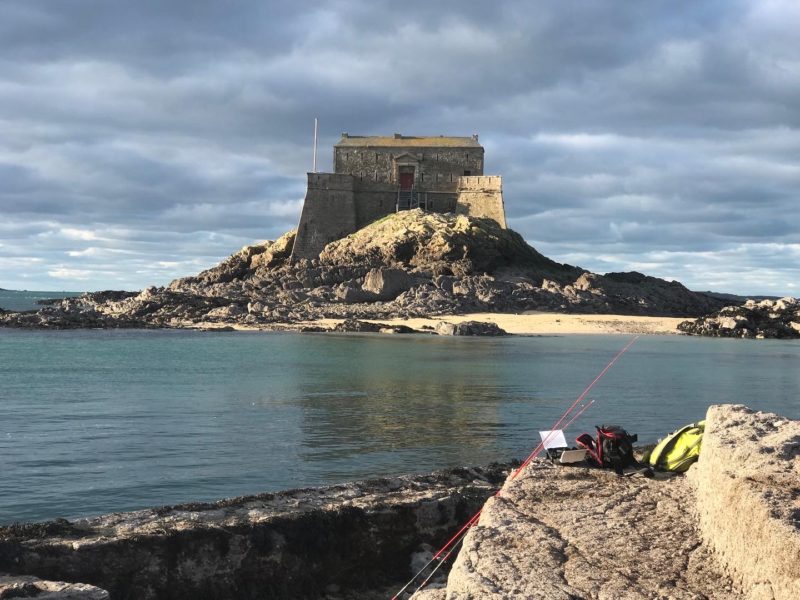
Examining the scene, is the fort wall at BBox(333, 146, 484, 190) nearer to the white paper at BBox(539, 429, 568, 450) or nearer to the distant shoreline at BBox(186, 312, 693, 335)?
the distant shoreline at BBox(186, 312, 693, 335)

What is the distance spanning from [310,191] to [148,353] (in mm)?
34435

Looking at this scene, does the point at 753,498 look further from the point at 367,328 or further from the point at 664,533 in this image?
the point at 367,328

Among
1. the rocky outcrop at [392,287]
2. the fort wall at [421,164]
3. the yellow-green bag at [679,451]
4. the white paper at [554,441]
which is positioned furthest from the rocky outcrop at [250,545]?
the fort wall at [421,164]

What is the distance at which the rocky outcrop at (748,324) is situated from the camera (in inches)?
1982

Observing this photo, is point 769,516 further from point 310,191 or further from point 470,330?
point 310,191

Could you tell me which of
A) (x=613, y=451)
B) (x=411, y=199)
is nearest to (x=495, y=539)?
(x=613, y=451)

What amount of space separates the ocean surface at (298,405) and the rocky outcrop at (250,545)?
3300 millimetres

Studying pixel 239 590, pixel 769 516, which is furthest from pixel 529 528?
pixel 239 590

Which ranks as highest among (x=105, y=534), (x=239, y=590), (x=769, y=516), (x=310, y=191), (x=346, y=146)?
(x=346, y=146)

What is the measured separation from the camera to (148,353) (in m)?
35.0

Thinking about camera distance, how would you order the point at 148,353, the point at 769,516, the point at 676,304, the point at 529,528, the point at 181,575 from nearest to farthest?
the point at 769,516 → the point at 529,528 → the point at 181,575 → the point at 148,353 → the point at 676,304

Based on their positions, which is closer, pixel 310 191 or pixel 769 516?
pixel 769 516

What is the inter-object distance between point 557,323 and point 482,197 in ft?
66.0

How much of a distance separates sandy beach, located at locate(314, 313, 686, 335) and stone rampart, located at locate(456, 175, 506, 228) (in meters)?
16.0
